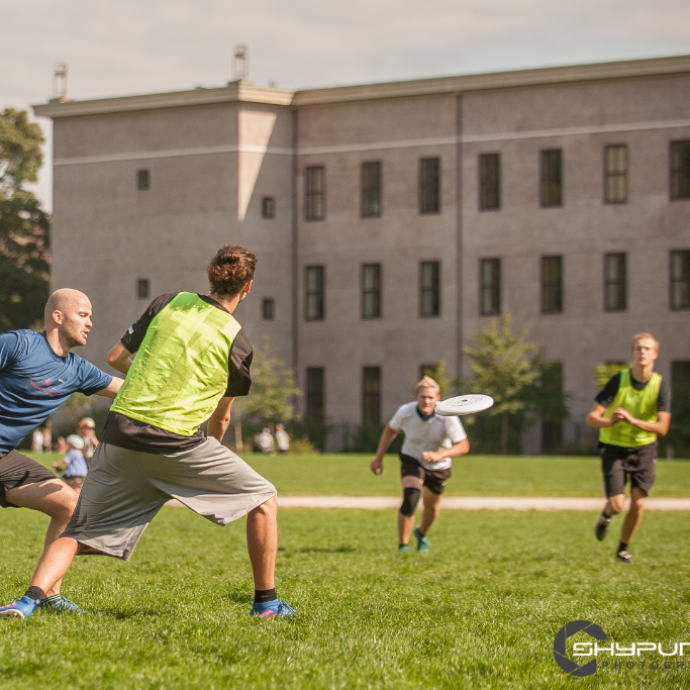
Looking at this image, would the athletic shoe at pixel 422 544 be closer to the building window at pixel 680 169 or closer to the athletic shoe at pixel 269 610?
the athletic shoe at pixel 269 610

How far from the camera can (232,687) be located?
4.55m

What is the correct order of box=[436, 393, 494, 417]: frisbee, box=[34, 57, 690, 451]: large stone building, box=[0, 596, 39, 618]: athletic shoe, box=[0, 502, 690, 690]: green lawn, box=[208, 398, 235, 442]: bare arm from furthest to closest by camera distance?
box=[34, 57, 690, 451]: large stone building, box=[436, 393, 494, 417]: frisbee, box=[208, 398, 235, 442]: bare arm, box=[0, 596, 39, 618]: athletic shoe, box=[0, 502, 690, 690]: green lawn

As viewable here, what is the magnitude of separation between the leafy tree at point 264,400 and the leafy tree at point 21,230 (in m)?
14.6

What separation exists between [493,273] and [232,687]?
4093 cm

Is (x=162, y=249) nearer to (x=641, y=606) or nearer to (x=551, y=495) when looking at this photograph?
(x=551, y=495)

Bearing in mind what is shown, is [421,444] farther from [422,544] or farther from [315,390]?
[315,390]

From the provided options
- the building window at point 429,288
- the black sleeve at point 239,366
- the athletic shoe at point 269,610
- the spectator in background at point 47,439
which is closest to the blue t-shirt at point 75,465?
the athletic shoe at point 269,610

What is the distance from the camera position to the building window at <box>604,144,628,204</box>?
43.2 meters

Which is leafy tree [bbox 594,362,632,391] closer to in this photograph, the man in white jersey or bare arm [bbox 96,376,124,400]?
the man in white jersey

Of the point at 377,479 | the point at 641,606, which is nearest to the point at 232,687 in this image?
the point at 641,606

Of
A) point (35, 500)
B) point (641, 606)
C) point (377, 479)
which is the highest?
point (35, 500)

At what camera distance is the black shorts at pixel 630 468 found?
33.8 feet

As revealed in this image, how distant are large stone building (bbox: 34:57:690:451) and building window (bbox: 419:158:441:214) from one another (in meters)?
0.09

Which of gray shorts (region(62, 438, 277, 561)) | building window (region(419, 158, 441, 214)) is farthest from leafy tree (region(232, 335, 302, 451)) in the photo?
gray shorts (region(62, 438, 277, 561))
